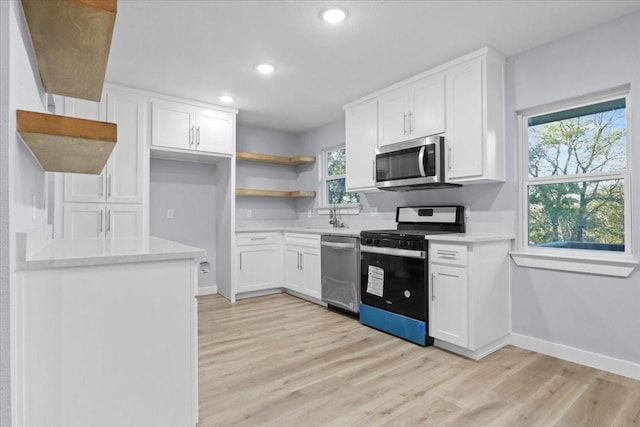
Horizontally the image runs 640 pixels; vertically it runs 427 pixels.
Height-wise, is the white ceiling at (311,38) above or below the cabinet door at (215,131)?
above

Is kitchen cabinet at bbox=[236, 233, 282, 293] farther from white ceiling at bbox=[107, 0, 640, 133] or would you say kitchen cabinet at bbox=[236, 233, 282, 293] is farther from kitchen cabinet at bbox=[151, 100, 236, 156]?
white ceiling at bbox=[107, 0, 640, 133]

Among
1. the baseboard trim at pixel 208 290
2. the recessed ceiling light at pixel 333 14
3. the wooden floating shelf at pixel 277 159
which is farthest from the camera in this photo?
the wooden floating shelf at pixel 277 159

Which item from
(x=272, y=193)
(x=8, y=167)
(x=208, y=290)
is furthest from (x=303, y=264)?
(x=8, y=167)

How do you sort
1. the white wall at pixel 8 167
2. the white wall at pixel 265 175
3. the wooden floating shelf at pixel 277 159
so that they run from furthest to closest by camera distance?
the white wall at pixel 265 175, the wooden floating shelf at pixel 277 159, the white wall at pixel 8 167

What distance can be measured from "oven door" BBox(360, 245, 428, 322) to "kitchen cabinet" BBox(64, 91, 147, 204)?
8.20 feet

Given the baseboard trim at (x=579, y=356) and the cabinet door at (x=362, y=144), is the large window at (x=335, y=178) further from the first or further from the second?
the baseboard trim at (x=579, y=356)

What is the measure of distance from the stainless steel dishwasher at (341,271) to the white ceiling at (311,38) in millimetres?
1675

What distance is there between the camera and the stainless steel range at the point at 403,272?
2.86 m

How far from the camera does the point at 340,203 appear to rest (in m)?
4.81

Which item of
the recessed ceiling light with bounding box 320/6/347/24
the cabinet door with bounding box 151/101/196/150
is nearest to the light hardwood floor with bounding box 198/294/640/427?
the cabinet door with bounding box 151/101/196/150

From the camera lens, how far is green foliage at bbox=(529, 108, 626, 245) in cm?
248

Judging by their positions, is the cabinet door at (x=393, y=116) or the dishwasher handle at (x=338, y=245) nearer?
the cabinet door at (x=393, y=116)

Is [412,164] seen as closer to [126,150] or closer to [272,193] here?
[272,193]

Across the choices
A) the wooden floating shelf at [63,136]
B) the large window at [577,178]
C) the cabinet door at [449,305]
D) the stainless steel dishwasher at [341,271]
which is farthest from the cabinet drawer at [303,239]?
the wooden floating shelf at [63,136]
